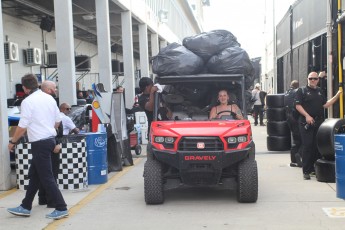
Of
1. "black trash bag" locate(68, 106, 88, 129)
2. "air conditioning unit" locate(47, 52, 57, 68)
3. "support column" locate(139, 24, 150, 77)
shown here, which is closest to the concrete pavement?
"black trash bag" locate(68, 106, 88, 129)

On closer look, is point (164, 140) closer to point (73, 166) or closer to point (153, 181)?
point (153, 181)

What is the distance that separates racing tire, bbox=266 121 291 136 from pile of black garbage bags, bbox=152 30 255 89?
4.48 meters

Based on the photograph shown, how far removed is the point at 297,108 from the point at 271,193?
6.01 feet

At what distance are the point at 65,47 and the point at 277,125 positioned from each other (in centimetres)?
570

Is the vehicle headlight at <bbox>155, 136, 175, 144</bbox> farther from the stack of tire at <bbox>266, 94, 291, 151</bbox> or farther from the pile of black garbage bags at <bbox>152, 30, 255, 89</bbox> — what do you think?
the stack of tire at <bbox>266, 94, 291, 151</bbox>

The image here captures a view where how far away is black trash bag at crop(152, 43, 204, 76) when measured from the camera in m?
7.97

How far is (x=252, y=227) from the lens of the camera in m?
6.10

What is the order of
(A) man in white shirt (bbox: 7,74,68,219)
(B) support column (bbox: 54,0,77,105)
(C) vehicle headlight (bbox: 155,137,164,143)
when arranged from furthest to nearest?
(B) support column (bbox: 54,0,77,105) < (C) vehicle headlight (bbox: 155,137,164,143) < (A) man in white shirt (bbox: 7,74,68,219)

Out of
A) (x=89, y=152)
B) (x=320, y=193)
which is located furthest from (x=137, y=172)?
(x=320, y=193)

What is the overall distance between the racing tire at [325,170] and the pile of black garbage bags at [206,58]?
193 centimetres

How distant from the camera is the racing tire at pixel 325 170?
8680 mm

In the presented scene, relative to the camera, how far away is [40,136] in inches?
261

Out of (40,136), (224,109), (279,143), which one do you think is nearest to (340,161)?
(224,109)

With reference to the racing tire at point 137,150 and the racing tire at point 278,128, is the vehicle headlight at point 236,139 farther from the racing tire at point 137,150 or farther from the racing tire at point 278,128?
the racing tire at point 137,150
